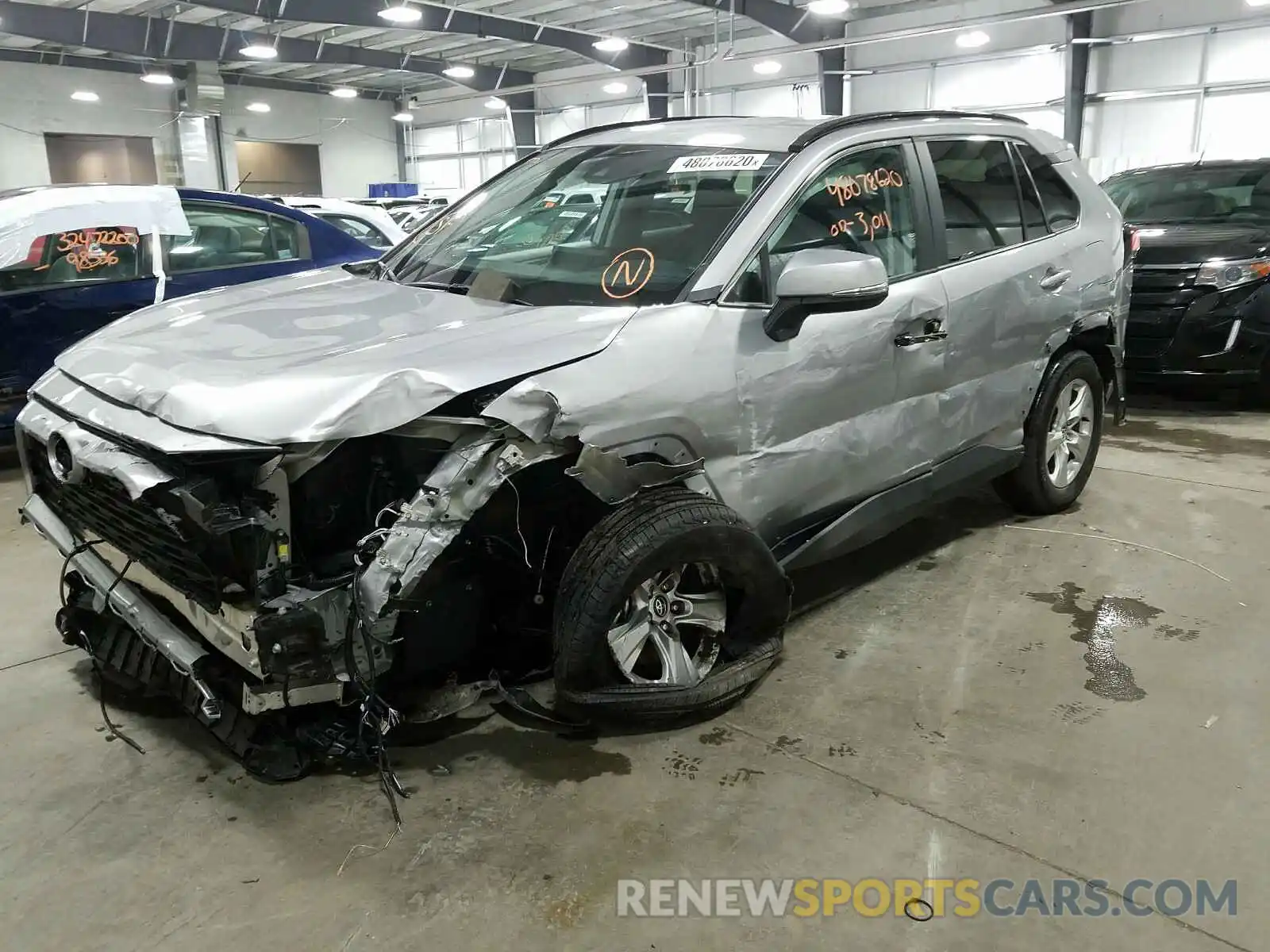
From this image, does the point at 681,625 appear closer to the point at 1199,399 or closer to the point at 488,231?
the point at 488,231

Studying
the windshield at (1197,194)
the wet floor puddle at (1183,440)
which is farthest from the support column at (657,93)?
the wet floor puddle at (1183,440)

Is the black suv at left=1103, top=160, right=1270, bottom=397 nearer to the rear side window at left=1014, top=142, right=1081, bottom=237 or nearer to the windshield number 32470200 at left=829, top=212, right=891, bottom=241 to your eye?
the rear side window at left=1014, top=142, right=1081, bottom=237

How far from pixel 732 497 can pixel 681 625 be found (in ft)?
1.35

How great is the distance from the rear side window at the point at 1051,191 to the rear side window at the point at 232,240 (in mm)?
4534

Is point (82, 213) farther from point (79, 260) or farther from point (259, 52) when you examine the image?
point (259, 52)

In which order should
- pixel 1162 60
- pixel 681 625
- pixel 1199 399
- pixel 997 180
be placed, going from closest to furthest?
pixel 681 625, pixel 997 180, pixel 1199 399, pixel 1162 60

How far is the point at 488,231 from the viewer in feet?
11.8

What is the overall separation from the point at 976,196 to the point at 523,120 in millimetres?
21209

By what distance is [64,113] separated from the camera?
2130 cm

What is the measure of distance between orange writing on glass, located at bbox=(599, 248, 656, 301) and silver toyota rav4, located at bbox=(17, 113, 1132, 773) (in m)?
0.01

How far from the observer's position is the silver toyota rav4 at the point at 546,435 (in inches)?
90.7

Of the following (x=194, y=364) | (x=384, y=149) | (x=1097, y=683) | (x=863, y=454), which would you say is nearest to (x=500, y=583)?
(x=194, y=364)

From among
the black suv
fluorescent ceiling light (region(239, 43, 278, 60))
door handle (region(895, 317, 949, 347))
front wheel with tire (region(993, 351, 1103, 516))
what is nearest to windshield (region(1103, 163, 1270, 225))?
the black suv

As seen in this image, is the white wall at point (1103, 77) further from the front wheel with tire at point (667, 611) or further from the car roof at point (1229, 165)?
the front wheel with tire at point (667, 611)
